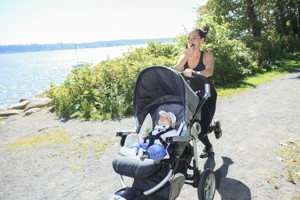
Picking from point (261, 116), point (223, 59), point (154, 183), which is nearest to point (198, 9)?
point (223, 59)

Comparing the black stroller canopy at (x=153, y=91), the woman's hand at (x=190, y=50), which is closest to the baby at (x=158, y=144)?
the black stroller canopy at (x=153, y=91)

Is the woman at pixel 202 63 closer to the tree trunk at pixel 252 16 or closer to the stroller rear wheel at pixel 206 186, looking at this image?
the stroller rear wheel at pixel 206 186

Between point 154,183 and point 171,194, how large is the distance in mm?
270

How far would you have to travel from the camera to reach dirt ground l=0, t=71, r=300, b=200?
4.64 meters

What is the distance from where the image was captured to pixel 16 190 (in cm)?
528

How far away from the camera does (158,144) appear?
11.6 feet

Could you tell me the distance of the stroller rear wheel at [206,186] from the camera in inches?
145

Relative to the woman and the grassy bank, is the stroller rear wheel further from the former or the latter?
the grassy bank

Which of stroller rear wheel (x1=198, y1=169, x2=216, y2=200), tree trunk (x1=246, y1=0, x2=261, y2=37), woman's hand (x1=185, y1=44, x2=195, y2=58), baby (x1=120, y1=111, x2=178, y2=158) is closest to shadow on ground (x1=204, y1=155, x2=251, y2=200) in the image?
stroller rear wheel (x1=198, y1=169, x2=216, y2=200)

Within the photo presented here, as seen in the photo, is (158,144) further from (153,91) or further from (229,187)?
(229,187)

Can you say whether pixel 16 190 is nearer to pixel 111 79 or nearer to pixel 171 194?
pixel 171 194

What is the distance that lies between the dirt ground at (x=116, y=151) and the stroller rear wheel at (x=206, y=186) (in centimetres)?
33

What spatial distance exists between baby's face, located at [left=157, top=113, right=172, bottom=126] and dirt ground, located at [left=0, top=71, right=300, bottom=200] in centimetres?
123

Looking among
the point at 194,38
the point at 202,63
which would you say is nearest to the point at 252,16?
the point at 202,63
